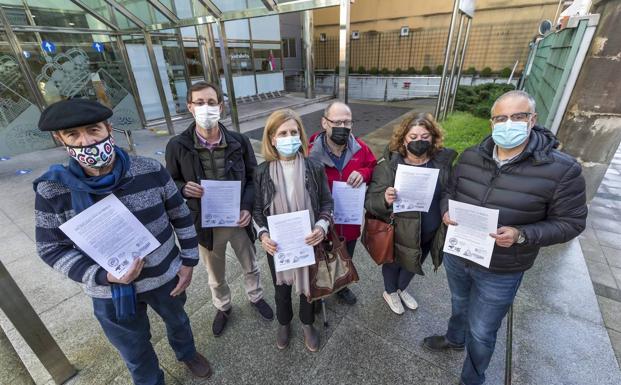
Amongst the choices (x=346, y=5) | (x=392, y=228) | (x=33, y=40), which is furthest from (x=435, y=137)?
(x=33, y=40)

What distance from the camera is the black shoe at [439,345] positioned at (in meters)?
2.35

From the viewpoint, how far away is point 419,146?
2068 mm

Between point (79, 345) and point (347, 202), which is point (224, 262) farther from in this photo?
point (79, 345)

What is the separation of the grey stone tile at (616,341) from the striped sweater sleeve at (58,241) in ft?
12.4

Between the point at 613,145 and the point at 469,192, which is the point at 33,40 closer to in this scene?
the point at 469,192

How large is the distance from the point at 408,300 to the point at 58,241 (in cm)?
278

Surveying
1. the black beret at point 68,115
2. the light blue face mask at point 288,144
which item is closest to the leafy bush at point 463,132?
the light blue face mask at point 288,144

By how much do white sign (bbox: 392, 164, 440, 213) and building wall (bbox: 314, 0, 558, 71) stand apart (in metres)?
16.0

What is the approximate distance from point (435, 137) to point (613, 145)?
3.31 meters

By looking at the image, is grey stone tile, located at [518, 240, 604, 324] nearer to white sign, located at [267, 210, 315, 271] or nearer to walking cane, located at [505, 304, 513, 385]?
walking cane, located at [505, 304, 513, 385]

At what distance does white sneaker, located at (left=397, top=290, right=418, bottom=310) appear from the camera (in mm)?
2772

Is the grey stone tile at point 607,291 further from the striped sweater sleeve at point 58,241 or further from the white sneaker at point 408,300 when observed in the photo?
the striped sweater sleeve at point 58,241

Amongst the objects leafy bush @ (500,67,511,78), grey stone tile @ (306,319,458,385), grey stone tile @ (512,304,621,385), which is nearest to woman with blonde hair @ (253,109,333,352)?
grey stone tile @ (306,319,458,385)

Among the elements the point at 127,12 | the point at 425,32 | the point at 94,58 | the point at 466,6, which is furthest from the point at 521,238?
the point at 425,32
